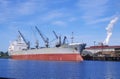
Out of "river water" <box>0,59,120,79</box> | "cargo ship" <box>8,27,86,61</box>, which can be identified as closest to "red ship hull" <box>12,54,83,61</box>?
"cargo ship" <box>8,27,86,61</box>

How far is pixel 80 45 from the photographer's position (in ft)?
439

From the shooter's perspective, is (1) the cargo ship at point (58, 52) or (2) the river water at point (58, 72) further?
(1) the cargo ship at point (58, 52)

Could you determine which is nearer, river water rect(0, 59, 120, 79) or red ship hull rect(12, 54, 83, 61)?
river water rect(0, 59, 120, 79)

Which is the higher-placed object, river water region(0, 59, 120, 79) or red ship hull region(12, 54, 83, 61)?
red ship hull region(12, 54, 83, 61)

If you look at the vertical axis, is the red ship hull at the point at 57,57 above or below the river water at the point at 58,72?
above

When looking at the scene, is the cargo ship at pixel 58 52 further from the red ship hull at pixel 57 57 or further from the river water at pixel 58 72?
the river water at pixel 58 72

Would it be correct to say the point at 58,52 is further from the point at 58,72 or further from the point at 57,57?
the point at 58,72

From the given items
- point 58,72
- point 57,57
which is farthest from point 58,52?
point 58,72

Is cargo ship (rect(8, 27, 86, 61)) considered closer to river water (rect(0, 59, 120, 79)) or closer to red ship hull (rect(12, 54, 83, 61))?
red ship hull (rect(12, 54, 83, 61))

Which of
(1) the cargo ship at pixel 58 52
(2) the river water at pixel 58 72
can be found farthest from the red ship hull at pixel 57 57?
(2) the river water at pixel 58 72

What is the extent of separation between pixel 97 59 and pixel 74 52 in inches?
1869

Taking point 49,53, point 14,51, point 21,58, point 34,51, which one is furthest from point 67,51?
point 14,51

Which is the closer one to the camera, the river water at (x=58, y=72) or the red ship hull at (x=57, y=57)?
the river water at (x=58, y=72)

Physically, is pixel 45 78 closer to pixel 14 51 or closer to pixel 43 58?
pixel 43 58
